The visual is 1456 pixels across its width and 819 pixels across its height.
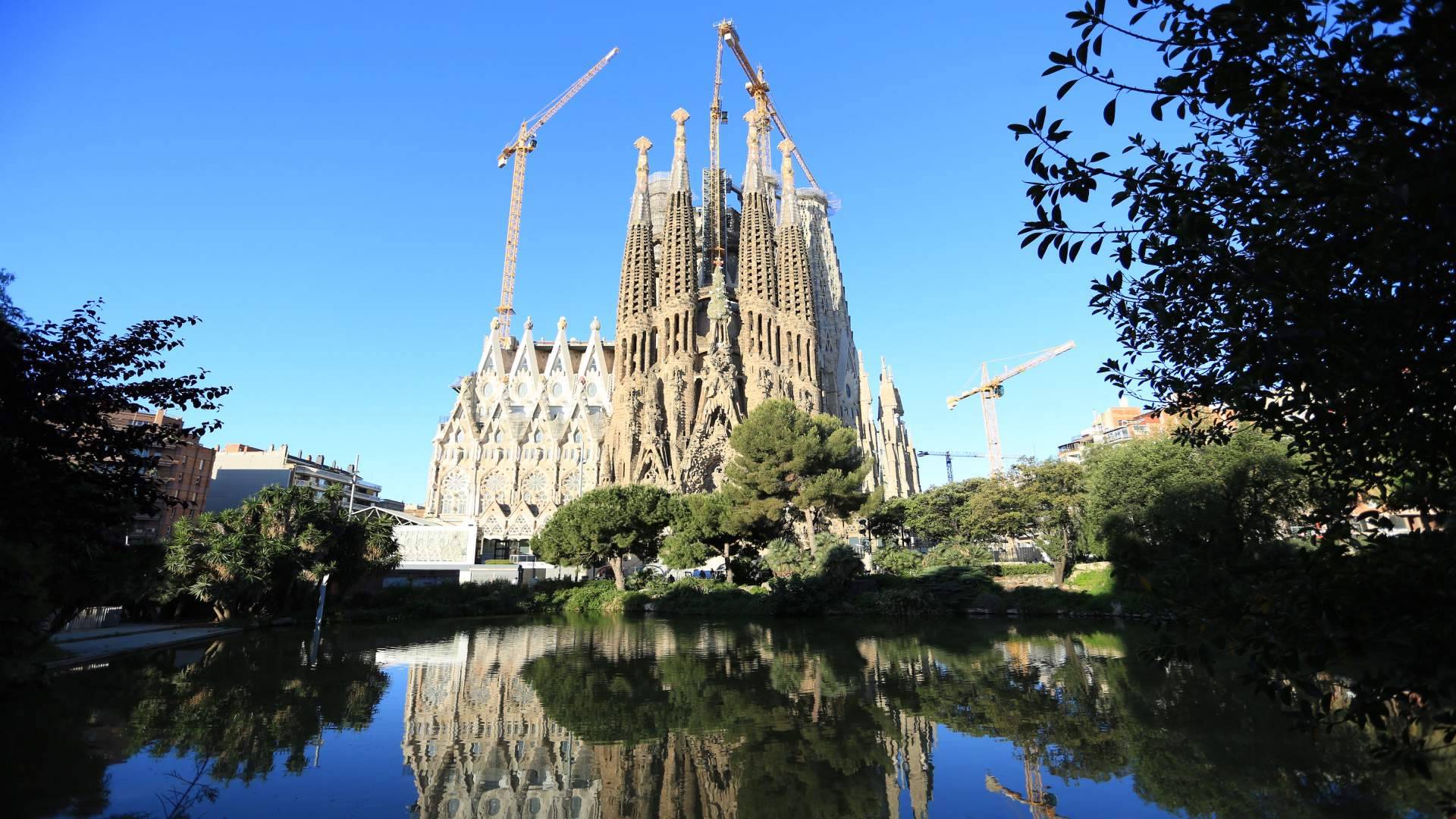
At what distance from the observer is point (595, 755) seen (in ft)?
22.8

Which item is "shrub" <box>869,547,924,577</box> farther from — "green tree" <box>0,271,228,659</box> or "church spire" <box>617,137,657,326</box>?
"church spire" <box>617,137,657,326</box>

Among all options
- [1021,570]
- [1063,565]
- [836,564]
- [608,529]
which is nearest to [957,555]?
[1021,570]

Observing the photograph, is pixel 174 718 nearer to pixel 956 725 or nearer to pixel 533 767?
pixel 533 767

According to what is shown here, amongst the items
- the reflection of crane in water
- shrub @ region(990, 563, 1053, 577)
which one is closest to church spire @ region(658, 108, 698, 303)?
shrub @ region(990, 563, 1053, 577)

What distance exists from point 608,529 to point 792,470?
837cm

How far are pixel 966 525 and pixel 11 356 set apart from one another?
33.1 m

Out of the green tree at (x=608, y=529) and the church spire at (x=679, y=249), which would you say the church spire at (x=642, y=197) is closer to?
the church spire at (x=679, y=249)

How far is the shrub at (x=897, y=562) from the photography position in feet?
91.6

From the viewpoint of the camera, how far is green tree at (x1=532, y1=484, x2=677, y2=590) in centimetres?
3006

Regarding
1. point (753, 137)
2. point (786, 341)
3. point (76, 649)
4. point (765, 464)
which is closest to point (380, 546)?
point (76, 649)

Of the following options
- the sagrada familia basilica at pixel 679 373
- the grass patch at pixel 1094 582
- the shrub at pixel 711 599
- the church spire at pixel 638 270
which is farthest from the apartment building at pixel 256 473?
the grass patch at pixel 1094 582

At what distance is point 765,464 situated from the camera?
91.9ft

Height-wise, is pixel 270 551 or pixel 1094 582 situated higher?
pixel 270 551

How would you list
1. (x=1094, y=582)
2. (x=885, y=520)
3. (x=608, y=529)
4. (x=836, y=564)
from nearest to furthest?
(x=836, y=564) → (x=1094, y=582) → (x=608, y=529) → (x=885, y=520)
